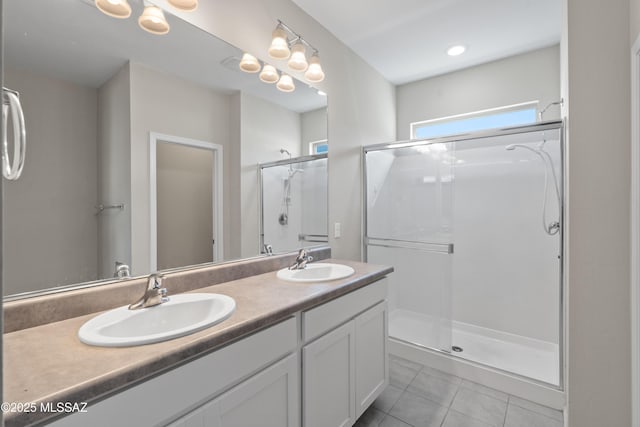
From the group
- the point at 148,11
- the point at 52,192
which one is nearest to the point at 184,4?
the point at 148,11

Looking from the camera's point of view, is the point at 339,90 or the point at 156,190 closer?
the point at 156,190

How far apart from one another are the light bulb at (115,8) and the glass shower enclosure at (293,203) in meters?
0.95

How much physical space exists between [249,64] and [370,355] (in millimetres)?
1863

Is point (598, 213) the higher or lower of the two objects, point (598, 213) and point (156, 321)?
the higher

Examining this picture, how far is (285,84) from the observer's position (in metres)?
1.99

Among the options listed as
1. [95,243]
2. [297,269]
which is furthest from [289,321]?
[95,243]

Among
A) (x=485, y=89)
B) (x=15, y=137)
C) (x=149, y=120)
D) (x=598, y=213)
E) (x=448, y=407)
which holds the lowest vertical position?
(x=448, y=407)

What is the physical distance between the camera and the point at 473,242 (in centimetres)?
294

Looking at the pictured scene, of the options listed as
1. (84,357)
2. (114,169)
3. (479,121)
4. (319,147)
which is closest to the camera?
(84,357)

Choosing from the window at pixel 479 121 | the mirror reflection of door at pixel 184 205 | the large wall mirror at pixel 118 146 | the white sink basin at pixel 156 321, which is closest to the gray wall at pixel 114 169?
the large wall mirror at pixel 118 146

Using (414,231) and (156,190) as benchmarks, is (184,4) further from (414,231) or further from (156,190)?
(414,231)

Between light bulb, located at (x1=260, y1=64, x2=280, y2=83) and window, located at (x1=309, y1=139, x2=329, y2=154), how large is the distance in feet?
1.69

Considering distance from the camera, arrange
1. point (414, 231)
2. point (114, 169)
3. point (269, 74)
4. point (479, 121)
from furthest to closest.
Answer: point (479, 121) < point (414, 231) < point (269, 74) < point (114, 169)

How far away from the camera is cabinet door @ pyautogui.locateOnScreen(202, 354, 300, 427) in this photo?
3.10 ft
